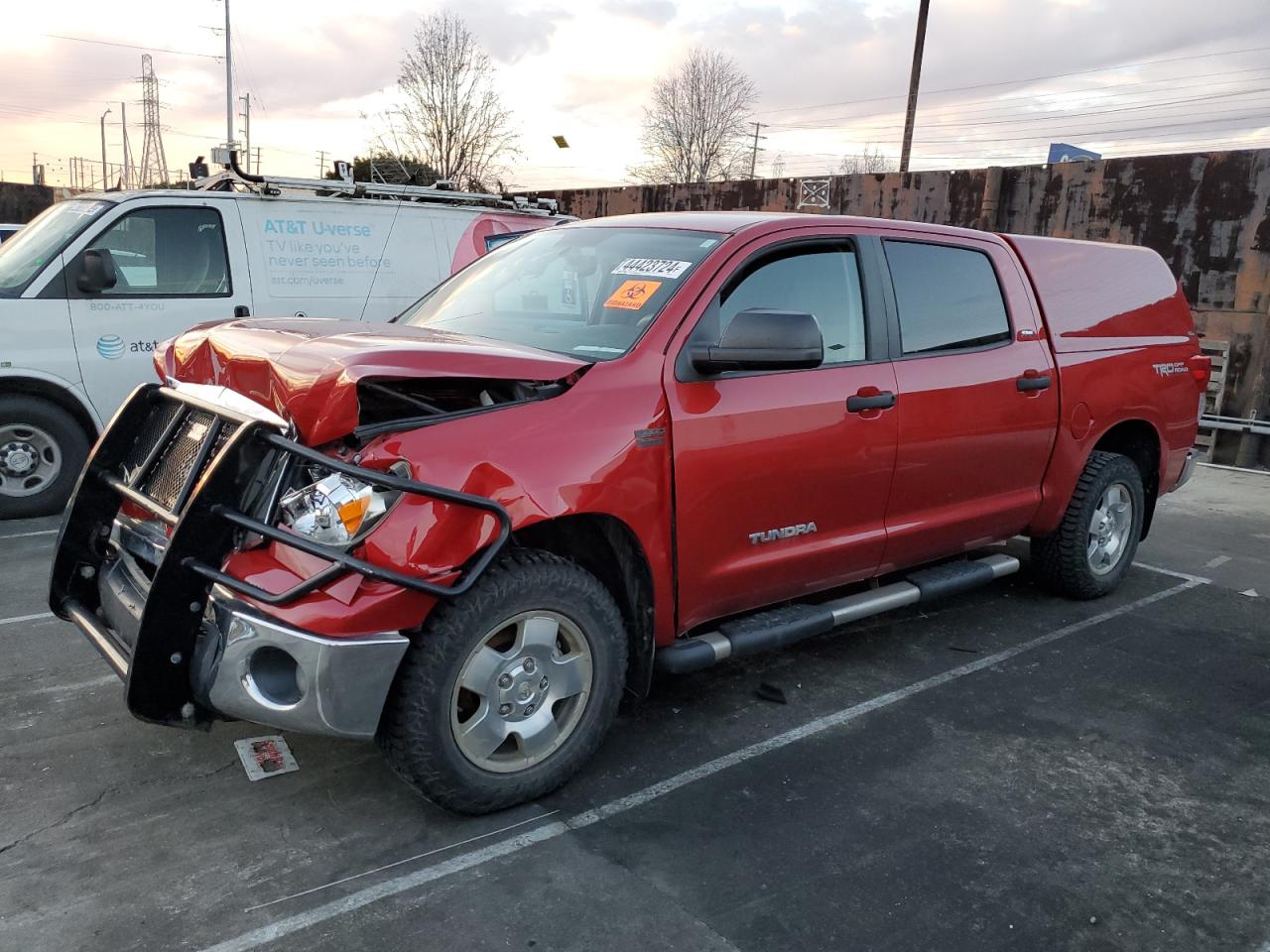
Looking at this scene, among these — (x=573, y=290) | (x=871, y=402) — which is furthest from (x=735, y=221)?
(x=871, y=402)

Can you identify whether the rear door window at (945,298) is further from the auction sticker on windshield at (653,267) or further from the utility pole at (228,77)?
the utility pole at (228,77)

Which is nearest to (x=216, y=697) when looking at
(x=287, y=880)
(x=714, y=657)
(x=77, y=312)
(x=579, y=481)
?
(x=287, y=880)

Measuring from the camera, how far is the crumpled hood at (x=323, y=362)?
8.91 feet

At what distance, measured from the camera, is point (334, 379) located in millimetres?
2689

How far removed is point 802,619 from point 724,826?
3.25ft

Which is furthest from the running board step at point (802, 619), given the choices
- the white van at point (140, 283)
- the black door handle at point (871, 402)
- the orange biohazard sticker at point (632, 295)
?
the white van at point (140, 283)

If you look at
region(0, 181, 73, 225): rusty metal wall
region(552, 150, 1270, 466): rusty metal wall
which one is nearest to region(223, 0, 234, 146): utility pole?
region(0, 181, 73, 225): rusty metal wall

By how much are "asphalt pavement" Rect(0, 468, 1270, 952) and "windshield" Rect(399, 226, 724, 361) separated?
1.54m

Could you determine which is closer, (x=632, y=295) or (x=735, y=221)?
(x=632, y=295)

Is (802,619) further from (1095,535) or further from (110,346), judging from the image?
(110,346)

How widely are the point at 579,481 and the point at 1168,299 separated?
431 cm

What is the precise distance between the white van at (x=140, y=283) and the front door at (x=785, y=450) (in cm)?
432

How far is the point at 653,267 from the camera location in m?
3.73

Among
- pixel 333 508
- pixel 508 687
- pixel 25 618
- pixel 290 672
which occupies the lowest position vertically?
pixel 25 618
